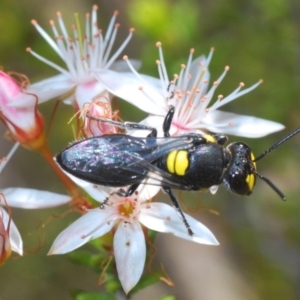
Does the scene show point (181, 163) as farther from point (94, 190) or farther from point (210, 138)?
point (94, 190)

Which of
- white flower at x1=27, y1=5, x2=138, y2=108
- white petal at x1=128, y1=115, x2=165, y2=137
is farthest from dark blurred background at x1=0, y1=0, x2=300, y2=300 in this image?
white petal at x1=128, y1=115, x2=165, y2=137

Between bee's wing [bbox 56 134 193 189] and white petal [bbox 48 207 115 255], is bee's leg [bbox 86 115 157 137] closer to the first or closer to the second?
bee's wing [bbox 56 134 193 189]

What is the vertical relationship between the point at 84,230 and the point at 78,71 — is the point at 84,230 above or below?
below

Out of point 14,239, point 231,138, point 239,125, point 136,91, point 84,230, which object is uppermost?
point 136,91

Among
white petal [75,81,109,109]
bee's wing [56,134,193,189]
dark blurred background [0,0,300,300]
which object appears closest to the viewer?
bee's wing [56,134,193,189]

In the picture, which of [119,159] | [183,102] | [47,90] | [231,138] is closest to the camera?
[119,159]

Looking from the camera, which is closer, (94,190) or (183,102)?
(94,190)

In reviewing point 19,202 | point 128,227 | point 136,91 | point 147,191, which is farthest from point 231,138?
point 19,202
